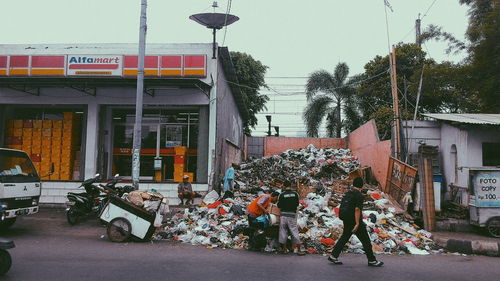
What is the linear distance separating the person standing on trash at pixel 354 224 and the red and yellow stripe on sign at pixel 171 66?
831cm

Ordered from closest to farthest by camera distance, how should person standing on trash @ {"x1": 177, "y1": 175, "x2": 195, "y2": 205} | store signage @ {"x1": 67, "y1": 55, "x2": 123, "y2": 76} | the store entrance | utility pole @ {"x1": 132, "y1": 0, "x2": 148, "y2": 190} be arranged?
utility pole @ {"x1": 132, "y1": 0, "x2": 148, "y2": 190} → person standing on trash @ {"x1": 177, "y1": 175, "x2": 195, "y2": 205} → store signage @ {"x1": 67, "y1": 55, "x2": 123, "y2": 76} → the store entrance

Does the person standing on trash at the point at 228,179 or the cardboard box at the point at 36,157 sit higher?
the cardboard box at the point at 36,157

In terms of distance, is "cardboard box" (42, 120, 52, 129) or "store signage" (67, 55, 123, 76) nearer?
"store signage" (67, 55, 123, 76)

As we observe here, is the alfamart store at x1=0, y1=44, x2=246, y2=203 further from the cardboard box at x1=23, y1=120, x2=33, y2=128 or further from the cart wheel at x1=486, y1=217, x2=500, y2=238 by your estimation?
the cart wheel at x1=486, y1=217, x2=500, y2=238

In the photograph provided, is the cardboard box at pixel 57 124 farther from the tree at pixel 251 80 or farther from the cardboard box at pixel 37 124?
the tree at pixel 251 80

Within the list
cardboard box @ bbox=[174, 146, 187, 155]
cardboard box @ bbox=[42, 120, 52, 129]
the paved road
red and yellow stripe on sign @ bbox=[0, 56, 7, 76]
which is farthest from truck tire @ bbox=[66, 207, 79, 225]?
red and yellow stripe on sign @ bbox=[0, 56, 7, 76]

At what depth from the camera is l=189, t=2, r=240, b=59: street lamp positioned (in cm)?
1369

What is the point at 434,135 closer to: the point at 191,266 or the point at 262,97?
the point at 191,266

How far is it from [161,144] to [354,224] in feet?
30.9

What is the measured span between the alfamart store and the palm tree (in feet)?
41.6

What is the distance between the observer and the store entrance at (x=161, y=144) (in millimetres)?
14703

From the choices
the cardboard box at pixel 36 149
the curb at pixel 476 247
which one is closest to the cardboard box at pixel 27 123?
the cardboard box at pixel 36 149

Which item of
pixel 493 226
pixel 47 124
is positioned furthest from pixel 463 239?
pixel 47 124

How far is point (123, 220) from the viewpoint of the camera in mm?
9016
